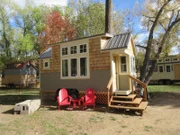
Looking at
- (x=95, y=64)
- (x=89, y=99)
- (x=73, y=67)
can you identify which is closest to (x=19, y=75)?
(x=73, y=67)

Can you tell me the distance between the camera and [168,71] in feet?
71.0

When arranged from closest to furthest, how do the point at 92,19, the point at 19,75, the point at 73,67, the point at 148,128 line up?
1. the point at 148,128
2. the point at 73,67
3. the point at 92,19
4. the point at 19,75

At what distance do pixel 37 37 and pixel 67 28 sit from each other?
5.55 m

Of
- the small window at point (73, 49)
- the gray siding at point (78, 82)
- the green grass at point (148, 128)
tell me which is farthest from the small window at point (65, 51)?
the green grass at point (148, 128)

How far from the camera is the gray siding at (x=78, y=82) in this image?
939 cm

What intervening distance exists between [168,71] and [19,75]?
19196mm

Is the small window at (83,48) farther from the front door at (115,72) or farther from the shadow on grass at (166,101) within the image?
the shadow on grass at (166,101)

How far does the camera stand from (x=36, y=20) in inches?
1054

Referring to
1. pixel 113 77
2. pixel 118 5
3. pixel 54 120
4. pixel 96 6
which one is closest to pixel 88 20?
pixel 96 6

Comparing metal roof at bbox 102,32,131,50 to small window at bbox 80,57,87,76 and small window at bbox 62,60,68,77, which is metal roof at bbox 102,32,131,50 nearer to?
small window at bbox 80,57,87,76

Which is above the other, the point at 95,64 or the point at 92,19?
the point at 92,19

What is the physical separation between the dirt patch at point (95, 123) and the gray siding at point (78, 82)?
169 centimetres

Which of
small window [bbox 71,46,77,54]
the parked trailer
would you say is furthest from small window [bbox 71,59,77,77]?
the parked trailer

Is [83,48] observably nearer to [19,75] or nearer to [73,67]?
[73,67]
